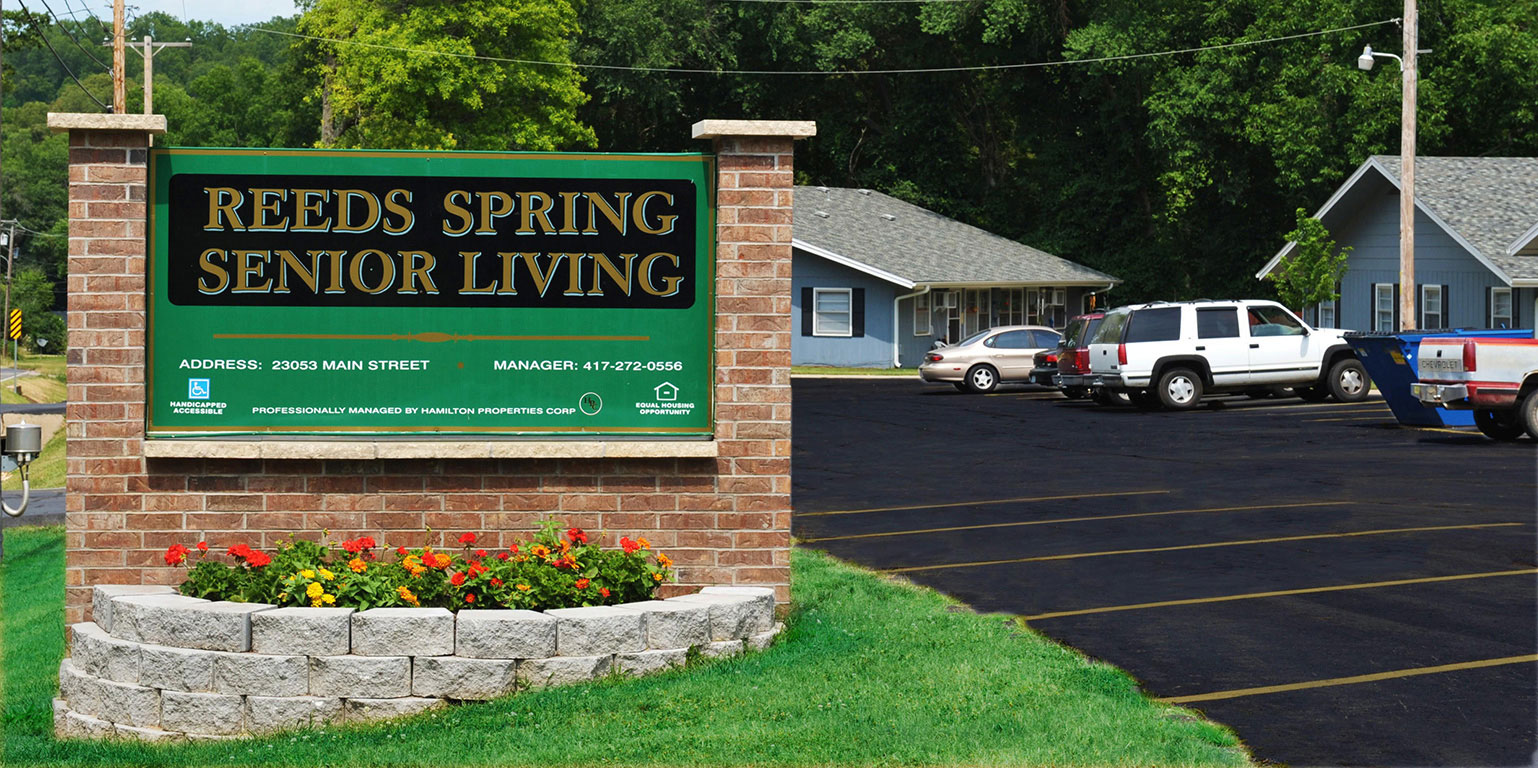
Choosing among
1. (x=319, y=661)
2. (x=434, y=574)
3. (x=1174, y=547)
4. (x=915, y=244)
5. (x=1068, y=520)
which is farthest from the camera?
(x=915, y=244)

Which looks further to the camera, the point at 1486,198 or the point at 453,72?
the point at 453,72

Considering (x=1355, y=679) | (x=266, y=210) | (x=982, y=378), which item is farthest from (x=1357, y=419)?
(x=266, y=210)

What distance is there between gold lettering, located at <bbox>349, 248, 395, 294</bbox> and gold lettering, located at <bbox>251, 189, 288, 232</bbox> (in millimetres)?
443

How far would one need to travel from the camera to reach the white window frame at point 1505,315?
34031 millimetres

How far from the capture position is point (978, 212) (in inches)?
2420

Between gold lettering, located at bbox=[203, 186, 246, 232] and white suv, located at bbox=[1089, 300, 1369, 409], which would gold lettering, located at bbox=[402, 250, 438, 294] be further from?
white suv, located at bbox=[1089, 300, 1369, 409]

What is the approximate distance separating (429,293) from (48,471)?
28.7m

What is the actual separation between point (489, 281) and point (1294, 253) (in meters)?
32.8

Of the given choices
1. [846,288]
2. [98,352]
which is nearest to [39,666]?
[98,352]

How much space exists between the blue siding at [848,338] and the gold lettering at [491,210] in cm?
3853

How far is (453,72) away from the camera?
52875 millimetres

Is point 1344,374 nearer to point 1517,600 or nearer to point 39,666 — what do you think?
point 1517,600

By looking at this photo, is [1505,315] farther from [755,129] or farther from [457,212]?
[457,212]

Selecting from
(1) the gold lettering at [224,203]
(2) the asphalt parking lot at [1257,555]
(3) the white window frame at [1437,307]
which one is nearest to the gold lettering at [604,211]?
(1) the gold lettering at [224,203]
